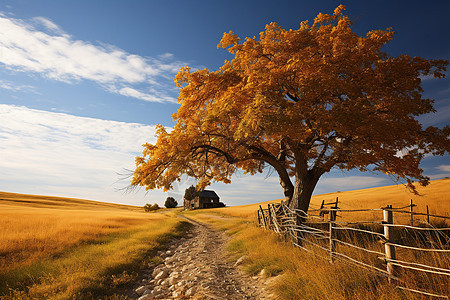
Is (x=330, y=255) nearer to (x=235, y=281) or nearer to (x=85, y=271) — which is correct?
(x=235, y=281)

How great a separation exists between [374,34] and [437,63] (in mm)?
3369

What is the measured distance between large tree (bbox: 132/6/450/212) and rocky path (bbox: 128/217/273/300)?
378 cm

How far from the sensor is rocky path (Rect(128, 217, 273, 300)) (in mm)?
6277

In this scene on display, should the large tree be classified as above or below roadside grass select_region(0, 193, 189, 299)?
above

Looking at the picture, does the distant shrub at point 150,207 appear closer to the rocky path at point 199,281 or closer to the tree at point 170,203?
the tree at point 170,203

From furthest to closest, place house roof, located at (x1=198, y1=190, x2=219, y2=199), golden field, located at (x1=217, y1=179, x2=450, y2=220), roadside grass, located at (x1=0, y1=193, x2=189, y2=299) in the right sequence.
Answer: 1. house roof, located at (x1=198, y1=190, x2=219, y2=199)
2. golden field, located at (x1=217, y1=179, x2=450, y2=220)
3. roadside grass, located at (x1=0, y1=193, x2=189, y2=299)

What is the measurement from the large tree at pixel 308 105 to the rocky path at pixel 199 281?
Answer: 378 cm

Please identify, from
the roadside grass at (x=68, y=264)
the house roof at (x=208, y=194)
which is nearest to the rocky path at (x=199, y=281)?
Result: the roadside grass at (x=68, y=264)

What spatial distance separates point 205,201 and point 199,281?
192ft

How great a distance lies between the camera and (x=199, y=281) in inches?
283

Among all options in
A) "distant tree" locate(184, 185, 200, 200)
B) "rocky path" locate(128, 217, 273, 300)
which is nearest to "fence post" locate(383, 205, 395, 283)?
"rocky path" locate(128, 217, 273, 300)

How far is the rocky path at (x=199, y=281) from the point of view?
6277 mm

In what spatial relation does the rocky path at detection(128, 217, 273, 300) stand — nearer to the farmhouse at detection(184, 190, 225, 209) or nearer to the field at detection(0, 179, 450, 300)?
the field at detection(0, 179, 450, 300)

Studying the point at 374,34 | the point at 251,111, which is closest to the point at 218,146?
the point at 251,111
